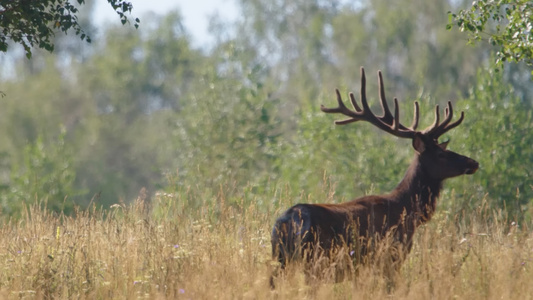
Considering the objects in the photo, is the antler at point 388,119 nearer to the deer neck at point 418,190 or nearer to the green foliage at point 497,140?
the deer neck at point 418,190

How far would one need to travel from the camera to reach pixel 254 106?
Result: 89.4ft

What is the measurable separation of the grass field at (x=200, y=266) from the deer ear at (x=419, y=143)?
0.99 metres

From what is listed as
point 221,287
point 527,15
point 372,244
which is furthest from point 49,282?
point 527,15

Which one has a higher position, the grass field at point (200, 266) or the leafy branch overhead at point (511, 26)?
the leafy branch overhead at point (511, 26)

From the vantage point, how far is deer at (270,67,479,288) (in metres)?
7.00

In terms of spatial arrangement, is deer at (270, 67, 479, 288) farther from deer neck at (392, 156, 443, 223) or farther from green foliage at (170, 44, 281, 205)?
green foliage at (170, 44, 281, 205)

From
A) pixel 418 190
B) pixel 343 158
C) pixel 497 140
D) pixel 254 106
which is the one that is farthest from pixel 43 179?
pixel 418 190

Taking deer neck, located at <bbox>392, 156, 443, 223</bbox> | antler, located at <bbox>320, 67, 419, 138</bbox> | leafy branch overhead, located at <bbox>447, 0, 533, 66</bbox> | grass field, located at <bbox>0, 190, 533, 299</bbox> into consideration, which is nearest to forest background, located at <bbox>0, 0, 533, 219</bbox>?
antler, located at <bbox>320, 67, 419, 138</bbox>

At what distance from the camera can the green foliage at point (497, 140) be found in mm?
20141

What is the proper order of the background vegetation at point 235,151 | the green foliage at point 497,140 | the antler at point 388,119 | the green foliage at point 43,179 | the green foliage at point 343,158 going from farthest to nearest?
1. the green foliage at point 43,179
2. the green foliage at point 343,158
3. the green foliage at point 497,140
4. the antler at point 388,119
5. the background vegetation at point 235,151

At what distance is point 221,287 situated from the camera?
626 cm

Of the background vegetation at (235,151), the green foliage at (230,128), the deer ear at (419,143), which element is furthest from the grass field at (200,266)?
the green foliage at (230,128)

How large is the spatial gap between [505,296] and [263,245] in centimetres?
229

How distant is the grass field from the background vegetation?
0.08ft
